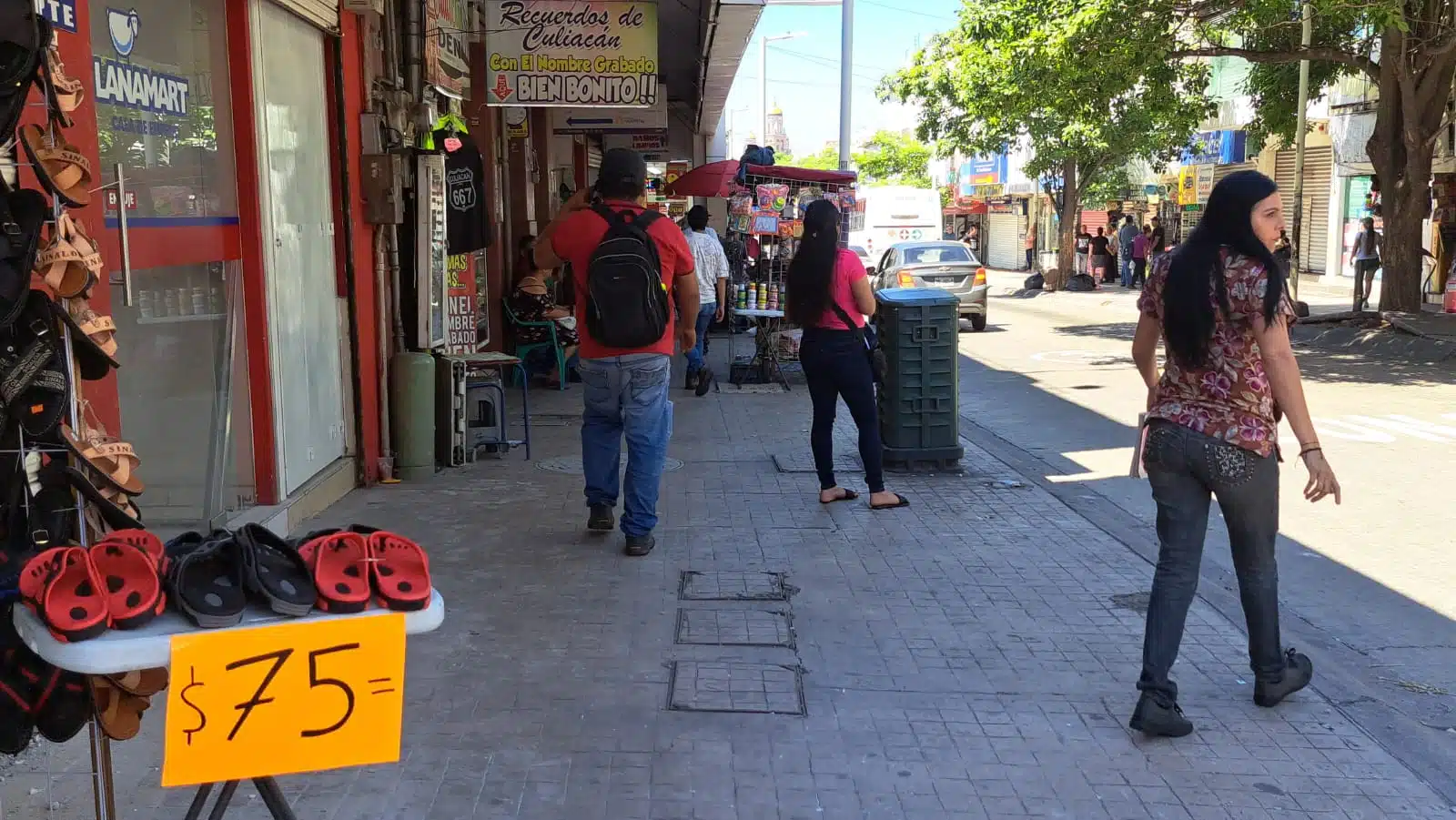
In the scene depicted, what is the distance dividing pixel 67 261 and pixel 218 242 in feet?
11.1

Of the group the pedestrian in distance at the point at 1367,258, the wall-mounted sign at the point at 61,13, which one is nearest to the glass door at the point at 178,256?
the wall-mounted sign at the point at 61,13

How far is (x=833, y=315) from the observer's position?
742 cm

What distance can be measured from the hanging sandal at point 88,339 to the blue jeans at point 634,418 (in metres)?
3.20

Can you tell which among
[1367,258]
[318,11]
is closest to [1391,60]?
[1367,258]

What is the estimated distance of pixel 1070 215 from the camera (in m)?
32.1

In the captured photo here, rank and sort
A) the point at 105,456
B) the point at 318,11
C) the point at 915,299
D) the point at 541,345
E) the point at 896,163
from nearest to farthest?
the point at 105,456 < the point at 318,11 < the point at 915,299 < the point at 541,345 < the point at 896,163

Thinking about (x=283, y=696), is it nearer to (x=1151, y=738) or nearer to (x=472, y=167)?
(x=1151, y=738)

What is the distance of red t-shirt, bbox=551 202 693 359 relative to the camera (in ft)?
20.8

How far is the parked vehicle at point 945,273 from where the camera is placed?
68.5 ft

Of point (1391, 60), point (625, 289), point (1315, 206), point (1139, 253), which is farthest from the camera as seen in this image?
point (1139, 253)

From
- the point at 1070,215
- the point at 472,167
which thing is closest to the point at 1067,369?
the point at 472,167

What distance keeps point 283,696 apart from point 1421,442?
9823mm

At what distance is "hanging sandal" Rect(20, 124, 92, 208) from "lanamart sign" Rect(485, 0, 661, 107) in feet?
25.5

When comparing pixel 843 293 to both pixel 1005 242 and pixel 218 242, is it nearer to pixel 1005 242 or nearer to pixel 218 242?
pixel 218 242
